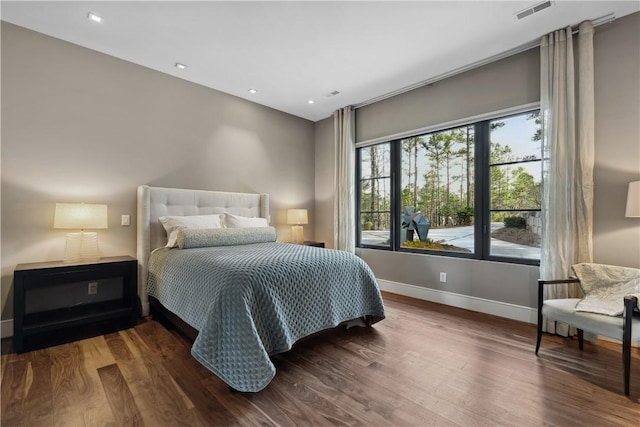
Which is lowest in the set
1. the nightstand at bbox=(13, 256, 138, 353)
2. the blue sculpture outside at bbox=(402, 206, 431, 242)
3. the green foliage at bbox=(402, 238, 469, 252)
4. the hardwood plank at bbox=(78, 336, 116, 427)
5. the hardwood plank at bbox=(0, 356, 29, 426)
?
the hardwood plank at bbox=(78, 336, 116, 427)

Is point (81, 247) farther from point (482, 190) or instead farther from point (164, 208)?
Result: point (482, 190)

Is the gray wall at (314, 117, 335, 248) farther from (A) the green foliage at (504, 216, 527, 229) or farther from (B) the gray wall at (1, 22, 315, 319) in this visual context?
(A) the green foliage at (504, 216, 527, 229)

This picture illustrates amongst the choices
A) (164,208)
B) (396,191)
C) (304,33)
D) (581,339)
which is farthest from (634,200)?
(164,208)

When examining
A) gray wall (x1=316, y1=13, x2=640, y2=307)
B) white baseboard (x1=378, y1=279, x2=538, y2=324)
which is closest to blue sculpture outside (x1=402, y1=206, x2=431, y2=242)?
gray wall (x1=316, y1=13, x2=640, y2=307)

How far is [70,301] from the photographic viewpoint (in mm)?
2910

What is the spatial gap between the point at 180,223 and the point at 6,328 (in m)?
1.65

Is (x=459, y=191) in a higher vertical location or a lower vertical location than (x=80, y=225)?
higher

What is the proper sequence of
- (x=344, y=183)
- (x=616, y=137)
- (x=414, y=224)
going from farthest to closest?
(x=344, y=183) → (x=414, y=224) → (x=616, y=137)

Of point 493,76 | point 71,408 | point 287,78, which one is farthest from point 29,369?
point 493,76

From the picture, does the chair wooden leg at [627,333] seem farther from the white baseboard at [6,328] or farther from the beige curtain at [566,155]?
the white baseboard at [6,328]

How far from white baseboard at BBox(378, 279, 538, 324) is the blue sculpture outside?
0.67 metres

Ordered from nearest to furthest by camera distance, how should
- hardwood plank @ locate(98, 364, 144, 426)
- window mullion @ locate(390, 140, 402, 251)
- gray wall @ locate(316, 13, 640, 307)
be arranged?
1. hardwood plank @ locate(98, 364, 144, 426)
2. gray wall @ locate(316, 13, 640, 307)
3. window mullion @ locate(390, 140, 402, 251)

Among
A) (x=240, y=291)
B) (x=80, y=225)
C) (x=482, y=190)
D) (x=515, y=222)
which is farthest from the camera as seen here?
(x=482, y=190)

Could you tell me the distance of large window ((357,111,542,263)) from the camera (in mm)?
3092
